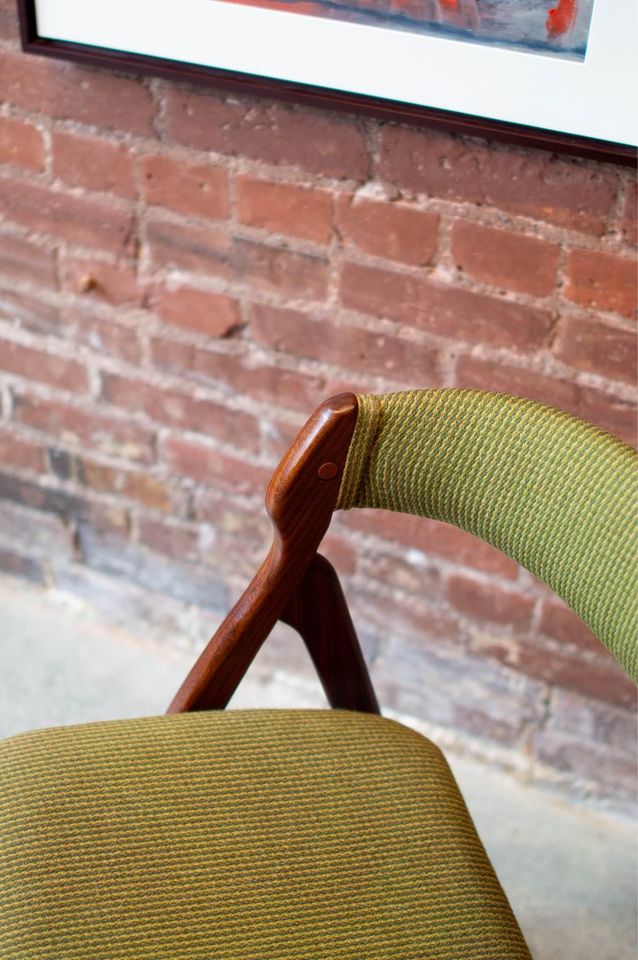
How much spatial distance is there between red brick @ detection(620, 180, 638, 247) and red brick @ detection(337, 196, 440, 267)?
189mm

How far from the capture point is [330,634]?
0.93 meters

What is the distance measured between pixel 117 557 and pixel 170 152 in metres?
0.63

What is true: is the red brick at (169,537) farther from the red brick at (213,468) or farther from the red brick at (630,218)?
the red brick at (630,218)

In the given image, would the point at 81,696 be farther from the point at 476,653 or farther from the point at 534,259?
the point at 534,259

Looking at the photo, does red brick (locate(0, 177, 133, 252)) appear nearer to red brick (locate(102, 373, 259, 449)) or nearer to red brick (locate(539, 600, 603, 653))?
red brick (locate(102, 373, 259, 449))

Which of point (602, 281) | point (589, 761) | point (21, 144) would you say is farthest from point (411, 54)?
point (589, 761)

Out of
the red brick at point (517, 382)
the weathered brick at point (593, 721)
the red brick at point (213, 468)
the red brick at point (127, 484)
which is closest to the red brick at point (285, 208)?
the red brick at point (517, 382)

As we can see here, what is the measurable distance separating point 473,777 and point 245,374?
25.2 inches

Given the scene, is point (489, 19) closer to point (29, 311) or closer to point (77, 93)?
point (77, 93)

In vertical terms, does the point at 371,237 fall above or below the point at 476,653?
above

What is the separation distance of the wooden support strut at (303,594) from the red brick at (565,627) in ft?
1.27

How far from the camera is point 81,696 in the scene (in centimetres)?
155

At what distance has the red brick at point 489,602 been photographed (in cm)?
133

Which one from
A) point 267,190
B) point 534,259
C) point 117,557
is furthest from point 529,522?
point 117,557
